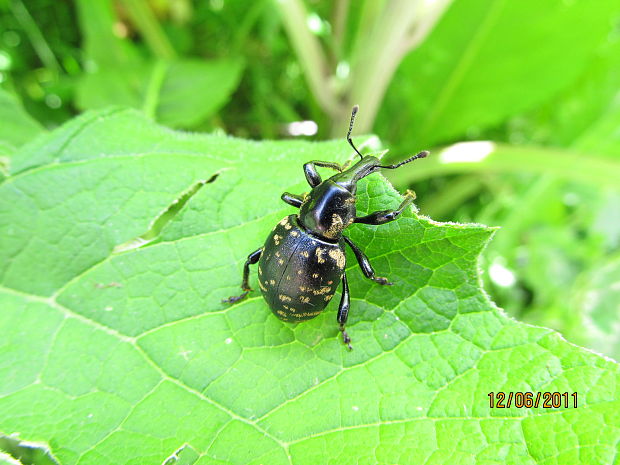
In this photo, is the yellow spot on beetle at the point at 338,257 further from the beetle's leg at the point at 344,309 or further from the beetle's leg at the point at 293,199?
the beetle's leg at the point at 293,199

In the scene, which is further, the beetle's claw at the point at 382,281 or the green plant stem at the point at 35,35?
the green plant stem at the point at 35,35

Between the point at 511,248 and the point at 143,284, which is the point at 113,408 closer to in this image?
the point at 143,284

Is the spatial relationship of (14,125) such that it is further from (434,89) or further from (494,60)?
(494,60)

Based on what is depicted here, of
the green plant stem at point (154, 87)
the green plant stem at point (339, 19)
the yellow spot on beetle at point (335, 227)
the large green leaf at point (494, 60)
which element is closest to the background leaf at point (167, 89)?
the green plant stem at point (154, 87)

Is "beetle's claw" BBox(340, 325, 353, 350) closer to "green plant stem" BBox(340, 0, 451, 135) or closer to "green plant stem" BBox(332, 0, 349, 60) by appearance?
"green plant stem" BBox(340, 0, 451, 135)

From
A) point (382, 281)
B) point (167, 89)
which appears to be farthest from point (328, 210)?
point (167, 89)

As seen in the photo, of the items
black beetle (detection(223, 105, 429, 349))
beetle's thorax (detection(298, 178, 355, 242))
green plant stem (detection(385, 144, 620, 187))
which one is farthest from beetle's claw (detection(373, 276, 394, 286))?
green plant stem (detection(385, 144, 620, 187))
